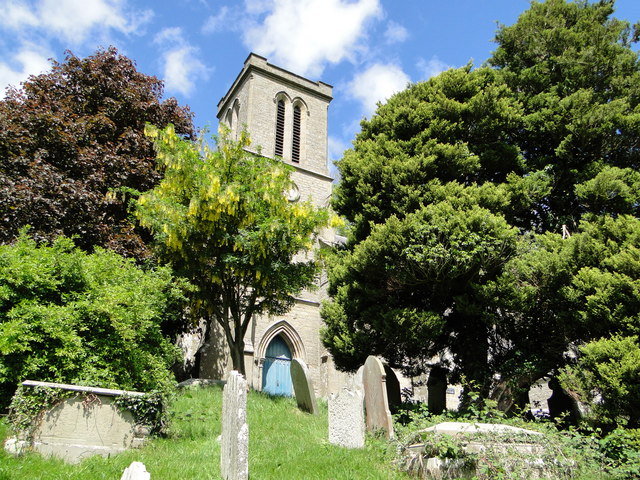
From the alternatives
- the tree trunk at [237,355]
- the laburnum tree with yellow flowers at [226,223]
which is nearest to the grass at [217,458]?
the tree trunk at [237,355]

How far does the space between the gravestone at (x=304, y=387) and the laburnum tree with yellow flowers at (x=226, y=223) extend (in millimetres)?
2371

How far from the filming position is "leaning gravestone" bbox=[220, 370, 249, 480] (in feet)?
19.1

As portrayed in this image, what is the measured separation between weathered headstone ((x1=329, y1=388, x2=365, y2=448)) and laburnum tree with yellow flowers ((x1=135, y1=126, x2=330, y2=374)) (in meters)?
5.35

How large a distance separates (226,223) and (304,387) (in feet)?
16.2

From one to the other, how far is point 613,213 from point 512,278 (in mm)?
3659

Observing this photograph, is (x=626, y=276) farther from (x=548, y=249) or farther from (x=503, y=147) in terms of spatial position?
(x=503, y=147)

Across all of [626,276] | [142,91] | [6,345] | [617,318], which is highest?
[142,91]

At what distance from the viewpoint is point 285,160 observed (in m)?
26.0

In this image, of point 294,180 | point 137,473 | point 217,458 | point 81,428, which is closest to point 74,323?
point 81,428

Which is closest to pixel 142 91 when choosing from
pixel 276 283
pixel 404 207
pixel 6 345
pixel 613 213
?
pixel 276 283

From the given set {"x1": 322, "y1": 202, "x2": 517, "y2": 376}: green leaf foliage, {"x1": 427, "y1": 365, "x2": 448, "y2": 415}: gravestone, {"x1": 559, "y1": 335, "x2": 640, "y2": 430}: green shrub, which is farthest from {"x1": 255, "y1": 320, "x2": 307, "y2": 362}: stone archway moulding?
{"x1": 559, "y1": 335, "x2": 640, "y2": 430}: green shrub

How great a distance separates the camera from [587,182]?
12.5 metres

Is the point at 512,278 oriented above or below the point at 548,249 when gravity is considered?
below

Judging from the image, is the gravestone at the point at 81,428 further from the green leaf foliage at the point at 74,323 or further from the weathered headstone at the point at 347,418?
the weathered headstone at the point at 347,418
